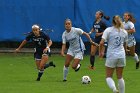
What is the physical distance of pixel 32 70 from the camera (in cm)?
1997

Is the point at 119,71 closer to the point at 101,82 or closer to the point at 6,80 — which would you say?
the point at 101,82

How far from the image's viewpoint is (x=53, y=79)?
17.1 m

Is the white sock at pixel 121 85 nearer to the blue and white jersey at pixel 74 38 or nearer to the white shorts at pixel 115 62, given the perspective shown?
the white shorts at pixel 115 62

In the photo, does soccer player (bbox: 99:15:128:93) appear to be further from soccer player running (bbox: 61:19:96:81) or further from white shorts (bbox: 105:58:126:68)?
soccer player running (bbox: 61:19:96:81)

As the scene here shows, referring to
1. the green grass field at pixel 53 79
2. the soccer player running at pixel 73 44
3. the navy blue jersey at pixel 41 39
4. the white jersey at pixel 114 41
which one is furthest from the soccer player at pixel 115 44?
the navy blue jersey at pixel 41 39

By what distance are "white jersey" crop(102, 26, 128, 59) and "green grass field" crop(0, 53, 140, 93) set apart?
1867 mm

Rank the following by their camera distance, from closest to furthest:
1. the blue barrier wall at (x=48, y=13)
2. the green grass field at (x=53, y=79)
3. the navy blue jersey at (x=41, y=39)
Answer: the green grass field at (x=53, y=79), the navy blue jersey at (x=41, y=39), the blue barrier wall at (x=48, y=13)

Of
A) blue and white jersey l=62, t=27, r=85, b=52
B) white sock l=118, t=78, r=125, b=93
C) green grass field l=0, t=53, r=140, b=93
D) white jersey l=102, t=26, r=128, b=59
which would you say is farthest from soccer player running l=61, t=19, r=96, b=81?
white sock l=118, t=78, r=125, b=93

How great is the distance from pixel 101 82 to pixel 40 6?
1044cm

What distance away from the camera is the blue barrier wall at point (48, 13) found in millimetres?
25625

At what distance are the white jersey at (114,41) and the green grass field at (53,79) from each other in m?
1.87

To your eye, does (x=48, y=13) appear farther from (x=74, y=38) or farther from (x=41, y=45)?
(x=74, y=38)

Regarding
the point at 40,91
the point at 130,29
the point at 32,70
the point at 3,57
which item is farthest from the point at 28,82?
the point at 3,57

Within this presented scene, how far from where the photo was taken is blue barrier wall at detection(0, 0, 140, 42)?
25625 mm
